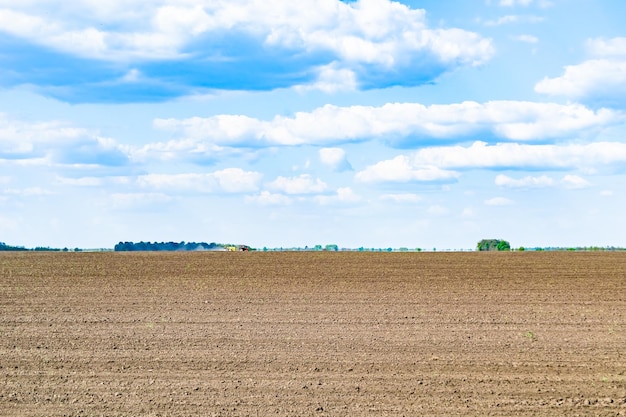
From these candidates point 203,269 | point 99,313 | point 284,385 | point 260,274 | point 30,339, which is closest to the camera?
point 284,385

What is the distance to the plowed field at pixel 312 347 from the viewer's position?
45.1ft

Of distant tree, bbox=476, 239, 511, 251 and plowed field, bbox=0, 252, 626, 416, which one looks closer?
plowed field, bbox=0, 252, 626, 416

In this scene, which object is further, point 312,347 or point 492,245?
point 492,245

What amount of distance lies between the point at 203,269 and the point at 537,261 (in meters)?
19.1

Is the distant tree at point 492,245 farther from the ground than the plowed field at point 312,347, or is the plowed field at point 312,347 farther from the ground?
the distant tree at point 492,245

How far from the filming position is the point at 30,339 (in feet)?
65.0

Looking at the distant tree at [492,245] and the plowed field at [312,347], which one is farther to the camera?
the distant tree at [492,245]

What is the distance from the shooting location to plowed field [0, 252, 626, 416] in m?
13.7

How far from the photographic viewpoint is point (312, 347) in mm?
18188

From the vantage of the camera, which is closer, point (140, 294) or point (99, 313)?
point (99, 313)

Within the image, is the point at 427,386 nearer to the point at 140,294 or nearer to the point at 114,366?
the point at 114,366

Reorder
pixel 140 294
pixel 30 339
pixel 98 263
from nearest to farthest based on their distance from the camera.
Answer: pixel 30 339, pixel 140 294, pixel 98 263

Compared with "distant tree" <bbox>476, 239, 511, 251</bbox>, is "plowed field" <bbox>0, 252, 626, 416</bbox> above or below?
below

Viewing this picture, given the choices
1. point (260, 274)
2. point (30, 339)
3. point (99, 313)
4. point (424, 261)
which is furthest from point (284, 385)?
point (424, 261)
